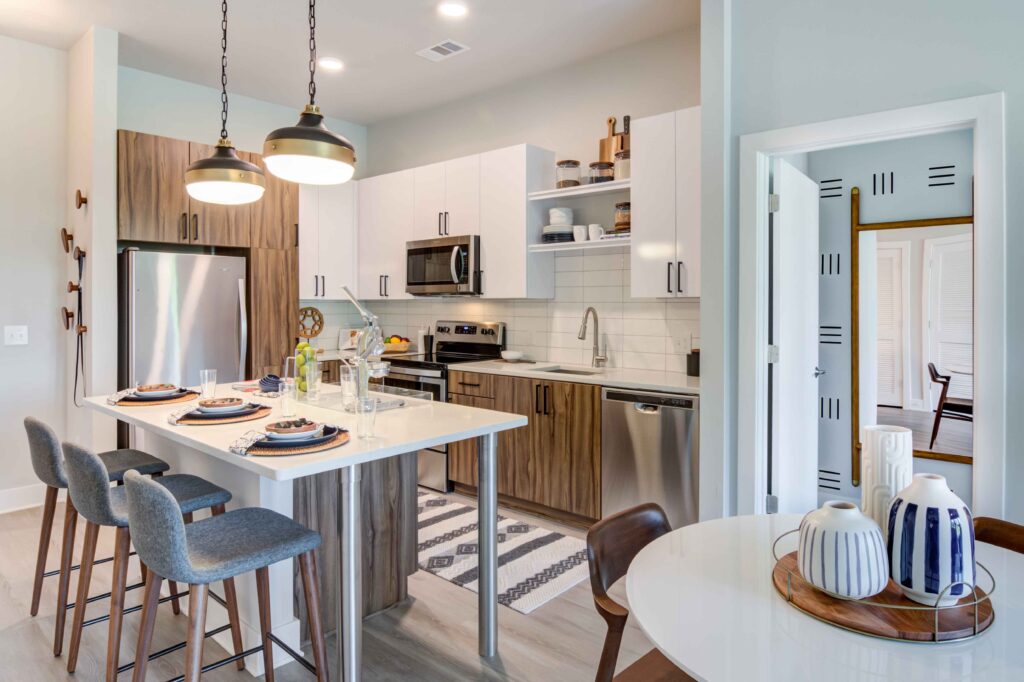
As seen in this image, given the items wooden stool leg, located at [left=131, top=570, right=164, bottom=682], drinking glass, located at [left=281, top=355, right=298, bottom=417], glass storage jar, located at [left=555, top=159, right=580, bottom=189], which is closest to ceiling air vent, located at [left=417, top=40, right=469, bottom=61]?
glass storage jar, located at [left=555, top=159, right=580, bottom=189]

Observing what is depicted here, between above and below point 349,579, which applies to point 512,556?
below

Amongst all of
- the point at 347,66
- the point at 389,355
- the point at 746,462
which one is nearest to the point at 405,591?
the point at 746,462

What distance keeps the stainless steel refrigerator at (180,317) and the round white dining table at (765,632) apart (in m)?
3.70

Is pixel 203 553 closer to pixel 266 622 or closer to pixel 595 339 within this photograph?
pixel 266 622

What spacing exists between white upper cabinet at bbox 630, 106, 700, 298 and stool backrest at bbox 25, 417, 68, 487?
2.83 metres

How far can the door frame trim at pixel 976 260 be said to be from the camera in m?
2.35

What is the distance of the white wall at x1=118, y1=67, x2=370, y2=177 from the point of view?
14.7ft

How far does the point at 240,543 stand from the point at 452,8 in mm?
2971

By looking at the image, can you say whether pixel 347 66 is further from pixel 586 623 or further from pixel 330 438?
pixel 586 623

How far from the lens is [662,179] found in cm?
359

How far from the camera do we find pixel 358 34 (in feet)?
12.7

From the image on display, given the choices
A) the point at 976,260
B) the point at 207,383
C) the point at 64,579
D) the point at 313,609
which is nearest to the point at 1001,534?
the point at 976,260

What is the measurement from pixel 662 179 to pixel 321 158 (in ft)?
6.58

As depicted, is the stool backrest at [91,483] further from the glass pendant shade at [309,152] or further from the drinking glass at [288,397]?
the glass pendant shade at [309,152]
